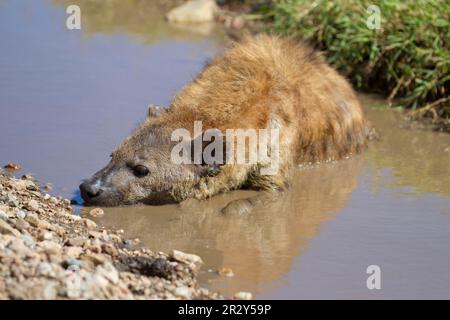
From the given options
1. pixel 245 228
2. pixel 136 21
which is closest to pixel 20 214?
pixel 245 228

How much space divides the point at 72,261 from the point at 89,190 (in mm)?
1442

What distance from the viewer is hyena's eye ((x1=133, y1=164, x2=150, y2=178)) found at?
629cm

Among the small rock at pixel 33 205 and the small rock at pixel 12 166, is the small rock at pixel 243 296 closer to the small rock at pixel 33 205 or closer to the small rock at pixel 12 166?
the small rock at pixel 33 205

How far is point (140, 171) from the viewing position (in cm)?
630

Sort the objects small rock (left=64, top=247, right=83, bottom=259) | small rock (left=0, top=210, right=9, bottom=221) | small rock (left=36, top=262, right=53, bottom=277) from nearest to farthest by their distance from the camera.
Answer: small rock (left=36, top=262, right=53, bottom=277) → small rock (left=64, top=247, right=83, bottom=259) → small rock (left=0, top=210, right=9, bottom=221)

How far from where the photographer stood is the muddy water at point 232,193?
17.0 feet

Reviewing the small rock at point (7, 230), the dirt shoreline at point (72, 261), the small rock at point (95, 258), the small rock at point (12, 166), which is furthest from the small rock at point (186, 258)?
the small rock at point (12, 166)

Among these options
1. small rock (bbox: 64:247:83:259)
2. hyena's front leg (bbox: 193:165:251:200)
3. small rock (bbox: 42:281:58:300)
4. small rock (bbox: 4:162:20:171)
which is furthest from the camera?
small rock (bbox: 4:162:20:171)

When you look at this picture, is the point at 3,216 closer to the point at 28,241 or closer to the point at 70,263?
the point at 28,241

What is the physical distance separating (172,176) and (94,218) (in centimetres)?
70

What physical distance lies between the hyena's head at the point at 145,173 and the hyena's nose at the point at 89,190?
0.18 feet

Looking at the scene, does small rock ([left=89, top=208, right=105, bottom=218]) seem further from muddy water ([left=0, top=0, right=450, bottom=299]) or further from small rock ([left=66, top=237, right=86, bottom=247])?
small rock ([left=66, top=237, right=86, bottom=247])

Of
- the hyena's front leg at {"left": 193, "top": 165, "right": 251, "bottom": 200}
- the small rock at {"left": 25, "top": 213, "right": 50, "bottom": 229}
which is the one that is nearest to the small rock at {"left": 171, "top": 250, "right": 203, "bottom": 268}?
the small rock at {"left": 25, "top": 213, "right": 50, "bottom": 229}

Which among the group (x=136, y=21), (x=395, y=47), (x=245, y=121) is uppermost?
(x=136, y=21)
